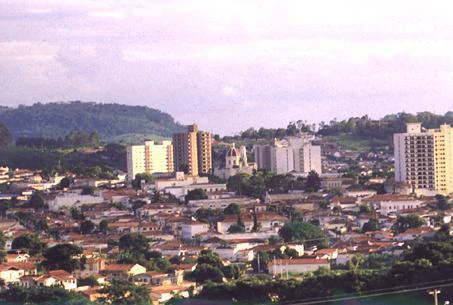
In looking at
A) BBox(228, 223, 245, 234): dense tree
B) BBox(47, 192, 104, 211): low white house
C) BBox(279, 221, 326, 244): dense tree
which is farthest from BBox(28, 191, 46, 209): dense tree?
BBox(279, 221, 326, 244): dense tree

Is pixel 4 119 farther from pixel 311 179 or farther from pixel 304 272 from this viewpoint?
pixel 304 272

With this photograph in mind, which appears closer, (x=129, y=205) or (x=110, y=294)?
(x=110, y=294)

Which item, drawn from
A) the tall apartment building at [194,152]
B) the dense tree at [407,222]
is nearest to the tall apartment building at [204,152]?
the tall apartment building at [194,152]

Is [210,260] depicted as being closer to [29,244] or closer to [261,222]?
[29,244]

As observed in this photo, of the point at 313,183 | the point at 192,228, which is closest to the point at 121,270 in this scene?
the point at 192,228

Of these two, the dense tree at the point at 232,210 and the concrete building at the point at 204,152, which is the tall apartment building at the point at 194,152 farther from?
the dense tree at the point at 232,210

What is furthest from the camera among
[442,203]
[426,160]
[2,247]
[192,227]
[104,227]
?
[426,160]

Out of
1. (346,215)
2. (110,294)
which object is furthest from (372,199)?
(110,294)

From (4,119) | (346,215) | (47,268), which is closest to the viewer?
(47,268)
